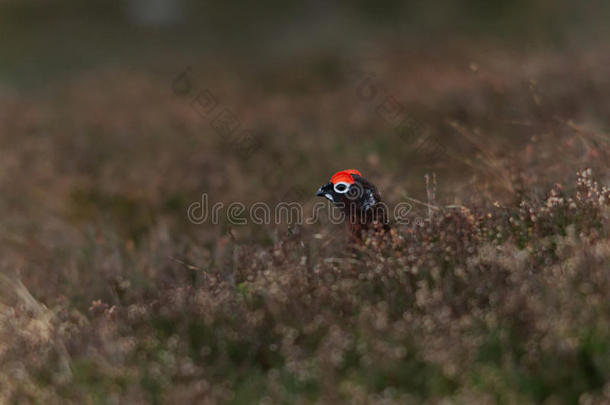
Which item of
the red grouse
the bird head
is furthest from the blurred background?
the bird head

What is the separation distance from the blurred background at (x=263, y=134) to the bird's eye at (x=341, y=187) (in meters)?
0.39

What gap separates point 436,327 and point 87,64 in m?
20.6

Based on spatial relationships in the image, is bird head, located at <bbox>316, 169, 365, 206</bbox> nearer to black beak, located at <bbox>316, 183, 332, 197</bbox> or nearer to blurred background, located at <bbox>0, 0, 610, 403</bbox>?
black beak, located at <bbox>316, 183, 332, 197</bbox>

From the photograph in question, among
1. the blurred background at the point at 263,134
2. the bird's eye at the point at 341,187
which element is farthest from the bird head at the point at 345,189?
the blurred background at the point at 263,134

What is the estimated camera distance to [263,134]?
11.4 meters

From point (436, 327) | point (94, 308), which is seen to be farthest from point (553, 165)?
point (94, 308)

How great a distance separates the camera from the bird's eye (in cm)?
479

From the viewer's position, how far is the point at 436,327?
3586mm

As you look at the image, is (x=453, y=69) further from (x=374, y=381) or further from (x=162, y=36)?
(x=162, y=36)

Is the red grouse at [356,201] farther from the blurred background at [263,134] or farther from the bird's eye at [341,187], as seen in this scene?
the blurred background at [263,134]

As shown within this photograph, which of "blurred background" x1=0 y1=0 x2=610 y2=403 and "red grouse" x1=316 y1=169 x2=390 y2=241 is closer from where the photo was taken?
"red grouse" x1=316 y1=169 x2=390 y2=241

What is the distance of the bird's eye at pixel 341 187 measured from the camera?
4.79 m

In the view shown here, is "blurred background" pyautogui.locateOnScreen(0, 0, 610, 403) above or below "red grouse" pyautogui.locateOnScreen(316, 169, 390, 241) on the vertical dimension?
above

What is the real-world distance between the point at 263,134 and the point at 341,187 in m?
6.76
